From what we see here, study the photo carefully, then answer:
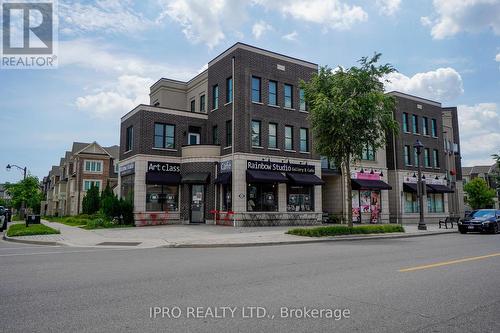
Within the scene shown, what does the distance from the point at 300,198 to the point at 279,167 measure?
9.83 ft

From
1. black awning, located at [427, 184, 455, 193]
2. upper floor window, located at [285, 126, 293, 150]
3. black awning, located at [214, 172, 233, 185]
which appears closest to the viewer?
black awning, located at [214, 172, 233, 185]

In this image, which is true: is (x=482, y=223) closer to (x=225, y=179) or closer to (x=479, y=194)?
(x=225, y=179)

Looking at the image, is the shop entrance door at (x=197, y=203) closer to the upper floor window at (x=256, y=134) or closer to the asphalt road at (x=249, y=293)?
the upper floor window at (x=256, y=134)

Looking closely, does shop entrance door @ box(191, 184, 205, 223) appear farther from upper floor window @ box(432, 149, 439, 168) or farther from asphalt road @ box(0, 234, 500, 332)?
upper floor window @ box(432, 149, 439, 168)

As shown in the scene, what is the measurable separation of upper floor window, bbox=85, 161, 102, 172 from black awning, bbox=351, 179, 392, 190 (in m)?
36.9

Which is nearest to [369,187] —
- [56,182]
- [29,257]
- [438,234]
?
[438,234]

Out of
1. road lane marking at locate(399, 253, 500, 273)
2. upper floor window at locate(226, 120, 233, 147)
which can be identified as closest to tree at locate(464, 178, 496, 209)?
upper floor window at locate(226, 120, 233, 147)

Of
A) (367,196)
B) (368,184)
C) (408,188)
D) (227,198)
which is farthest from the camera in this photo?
(408,188)

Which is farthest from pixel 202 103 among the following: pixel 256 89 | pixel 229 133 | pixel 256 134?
pixel 256 134

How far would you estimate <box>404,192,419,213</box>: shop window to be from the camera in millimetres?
36250

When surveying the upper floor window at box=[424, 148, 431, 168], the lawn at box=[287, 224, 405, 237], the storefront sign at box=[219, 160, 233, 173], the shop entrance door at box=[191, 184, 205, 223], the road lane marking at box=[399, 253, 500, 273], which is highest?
the upper floor window at box=[424, 148, 431, 168]

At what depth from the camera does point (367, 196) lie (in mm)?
33438

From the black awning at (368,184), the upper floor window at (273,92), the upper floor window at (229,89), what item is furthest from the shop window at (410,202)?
the upper floor window at (229,89)

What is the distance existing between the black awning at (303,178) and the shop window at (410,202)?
12.8 meters
